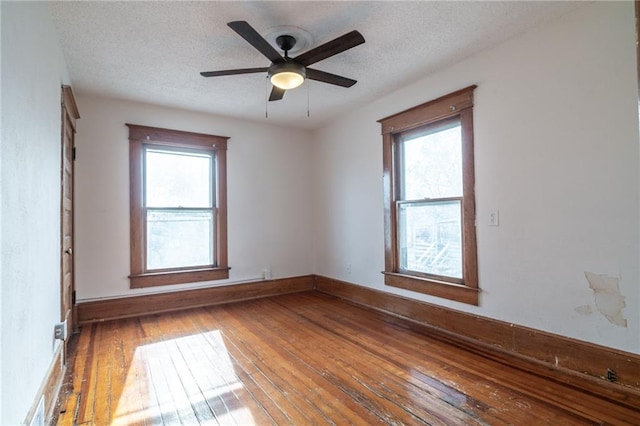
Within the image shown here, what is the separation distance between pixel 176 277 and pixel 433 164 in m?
3.49

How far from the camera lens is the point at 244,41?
2.69 meters

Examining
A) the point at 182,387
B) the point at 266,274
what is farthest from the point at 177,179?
the point at 182,387

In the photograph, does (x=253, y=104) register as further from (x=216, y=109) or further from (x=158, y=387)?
(x=158, y=387)

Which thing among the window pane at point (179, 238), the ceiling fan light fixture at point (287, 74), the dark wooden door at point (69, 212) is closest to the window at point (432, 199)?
the ceiling fan light fixture at point (287, 74)

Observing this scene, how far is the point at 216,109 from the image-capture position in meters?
4.39

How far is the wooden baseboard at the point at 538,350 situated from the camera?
2.16 m

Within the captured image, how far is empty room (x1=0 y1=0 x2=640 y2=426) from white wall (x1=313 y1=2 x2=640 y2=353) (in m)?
0.01

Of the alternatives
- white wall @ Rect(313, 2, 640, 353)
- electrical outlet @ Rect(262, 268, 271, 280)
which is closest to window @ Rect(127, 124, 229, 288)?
electrical outlet @ Rect(262, 268, 271, 280)

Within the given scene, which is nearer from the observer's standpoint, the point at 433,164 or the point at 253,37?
the point at 253,37

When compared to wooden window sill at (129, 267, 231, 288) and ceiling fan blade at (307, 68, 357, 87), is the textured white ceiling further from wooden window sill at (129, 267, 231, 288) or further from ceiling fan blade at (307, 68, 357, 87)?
wooden window sill at (129, 267, 231, 288)

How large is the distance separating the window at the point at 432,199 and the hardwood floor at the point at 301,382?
605 mm

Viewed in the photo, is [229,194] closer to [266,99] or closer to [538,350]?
[266,99]

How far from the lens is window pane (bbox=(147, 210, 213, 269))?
4.23 m

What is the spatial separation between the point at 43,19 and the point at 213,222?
2900 millimetres
